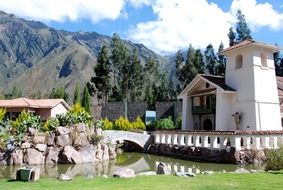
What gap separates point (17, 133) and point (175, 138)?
37.9 feet

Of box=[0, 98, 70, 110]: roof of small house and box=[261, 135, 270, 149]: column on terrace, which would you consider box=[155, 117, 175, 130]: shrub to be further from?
box=[261, 135, 270, 149]: column on terrace

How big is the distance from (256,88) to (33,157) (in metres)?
16.2

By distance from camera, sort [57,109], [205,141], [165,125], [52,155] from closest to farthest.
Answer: [52,155]
[205,141]
[165,125]
[57,109]

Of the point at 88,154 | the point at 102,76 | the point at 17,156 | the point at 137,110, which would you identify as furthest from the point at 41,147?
the point at 102,76

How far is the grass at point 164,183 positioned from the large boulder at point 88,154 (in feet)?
38.7

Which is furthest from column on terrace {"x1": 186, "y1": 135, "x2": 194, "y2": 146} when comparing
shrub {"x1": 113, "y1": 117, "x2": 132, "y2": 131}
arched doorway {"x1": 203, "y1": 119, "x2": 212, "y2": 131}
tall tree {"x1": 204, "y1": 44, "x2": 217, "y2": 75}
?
tall tree {"x1": 204, "y1": 44, "x2": 217, "y2": 75}

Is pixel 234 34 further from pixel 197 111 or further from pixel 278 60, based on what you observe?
pixel 197 111

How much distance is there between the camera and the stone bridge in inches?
1207

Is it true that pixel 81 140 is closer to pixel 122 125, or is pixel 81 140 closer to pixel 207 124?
pixel 207 124

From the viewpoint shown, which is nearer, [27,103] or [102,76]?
[27,103]

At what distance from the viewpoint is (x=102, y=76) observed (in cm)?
5291

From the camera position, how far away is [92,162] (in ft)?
78.4

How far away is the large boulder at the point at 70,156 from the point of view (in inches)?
907

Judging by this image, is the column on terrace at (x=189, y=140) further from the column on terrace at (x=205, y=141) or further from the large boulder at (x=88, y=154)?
the large boulder at (x=88, y=154)
